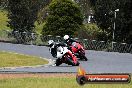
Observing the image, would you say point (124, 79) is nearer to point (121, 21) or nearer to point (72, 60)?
point (72, 60)

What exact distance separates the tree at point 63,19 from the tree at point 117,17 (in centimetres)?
214

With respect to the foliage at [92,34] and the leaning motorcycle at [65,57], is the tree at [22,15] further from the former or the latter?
the leaning motorcycle at [65,57]

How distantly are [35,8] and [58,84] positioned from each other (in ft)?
105

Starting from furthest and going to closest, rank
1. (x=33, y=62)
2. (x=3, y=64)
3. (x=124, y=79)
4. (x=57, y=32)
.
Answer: (x=57, y=32) → (x=33, y=62) → (x=3, y=64) → (x=124, y=79)

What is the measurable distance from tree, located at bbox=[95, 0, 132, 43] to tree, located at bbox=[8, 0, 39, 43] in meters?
7.15

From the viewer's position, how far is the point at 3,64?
76.8 ft

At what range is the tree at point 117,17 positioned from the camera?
40062 millimetres

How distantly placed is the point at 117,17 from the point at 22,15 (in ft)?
33.3

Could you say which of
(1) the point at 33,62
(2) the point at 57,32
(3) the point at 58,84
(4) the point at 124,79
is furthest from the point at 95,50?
(4) the point at 124,79

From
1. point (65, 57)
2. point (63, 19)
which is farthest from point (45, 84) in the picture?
point (63, 19)

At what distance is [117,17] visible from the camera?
4025 cm

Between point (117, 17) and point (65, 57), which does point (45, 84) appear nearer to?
point (65, 57)

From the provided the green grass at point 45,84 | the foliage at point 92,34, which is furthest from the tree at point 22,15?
the green grass at point 45,84

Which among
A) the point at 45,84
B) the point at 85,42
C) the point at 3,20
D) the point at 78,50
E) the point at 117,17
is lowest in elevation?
the point at 3,20
